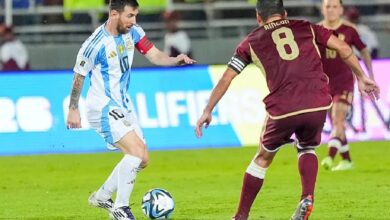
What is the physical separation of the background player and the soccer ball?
361 millimetres

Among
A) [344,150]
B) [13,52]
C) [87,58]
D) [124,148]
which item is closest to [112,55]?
[87,58]

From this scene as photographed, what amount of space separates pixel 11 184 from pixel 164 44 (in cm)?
949

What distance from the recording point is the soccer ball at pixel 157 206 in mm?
12125

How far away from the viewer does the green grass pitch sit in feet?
42.3

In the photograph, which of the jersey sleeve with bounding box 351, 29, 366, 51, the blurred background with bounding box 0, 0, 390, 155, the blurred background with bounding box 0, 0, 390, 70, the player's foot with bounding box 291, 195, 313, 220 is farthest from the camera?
the blurred background with bounding box 0, 0, 390, 70

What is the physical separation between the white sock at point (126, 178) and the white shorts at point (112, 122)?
25cm

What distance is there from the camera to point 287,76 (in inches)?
436

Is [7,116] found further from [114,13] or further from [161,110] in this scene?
[114,13]

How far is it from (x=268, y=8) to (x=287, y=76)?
64cm

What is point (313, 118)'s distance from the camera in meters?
11.1

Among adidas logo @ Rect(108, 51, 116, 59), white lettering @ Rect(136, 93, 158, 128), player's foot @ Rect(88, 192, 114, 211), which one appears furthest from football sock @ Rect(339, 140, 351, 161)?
adidas logo @ Rect(108, 51, 116, 59)

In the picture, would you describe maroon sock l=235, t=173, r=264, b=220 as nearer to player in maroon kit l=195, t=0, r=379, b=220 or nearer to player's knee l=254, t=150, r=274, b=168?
player in maroon kit l=195, t=0, r=379, b=220

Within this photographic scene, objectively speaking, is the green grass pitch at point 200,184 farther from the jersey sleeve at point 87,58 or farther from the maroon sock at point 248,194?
the jersey sleeve at point 87,58

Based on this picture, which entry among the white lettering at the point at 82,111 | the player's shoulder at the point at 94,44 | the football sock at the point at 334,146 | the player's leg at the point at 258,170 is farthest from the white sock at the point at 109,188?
the white lettering at the point at 82,111
